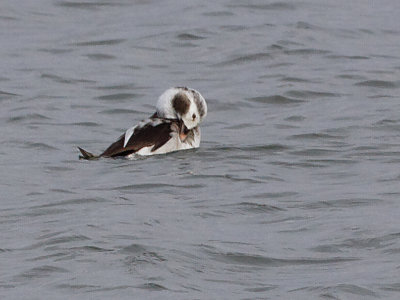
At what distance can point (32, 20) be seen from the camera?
2141 cm

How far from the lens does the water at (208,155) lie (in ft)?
27.0

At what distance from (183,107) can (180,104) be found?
0.05 meters

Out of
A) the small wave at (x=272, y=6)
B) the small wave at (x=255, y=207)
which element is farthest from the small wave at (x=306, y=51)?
the small wave at (x=255, y=207)

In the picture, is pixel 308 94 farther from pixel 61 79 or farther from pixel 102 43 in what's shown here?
pixel 102 43

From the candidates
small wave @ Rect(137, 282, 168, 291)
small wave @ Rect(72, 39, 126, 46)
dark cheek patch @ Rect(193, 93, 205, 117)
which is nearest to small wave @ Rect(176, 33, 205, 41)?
small wave @ Rect(72, 39, 126, 46)

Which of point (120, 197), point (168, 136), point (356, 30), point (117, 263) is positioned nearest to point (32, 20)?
Result: point (356, 30)

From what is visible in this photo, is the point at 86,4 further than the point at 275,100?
Yes

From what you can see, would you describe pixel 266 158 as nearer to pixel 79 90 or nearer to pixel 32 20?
pixel 79 90

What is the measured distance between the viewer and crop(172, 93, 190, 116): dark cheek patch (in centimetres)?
1309

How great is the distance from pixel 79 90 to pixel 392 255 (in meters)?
8.50

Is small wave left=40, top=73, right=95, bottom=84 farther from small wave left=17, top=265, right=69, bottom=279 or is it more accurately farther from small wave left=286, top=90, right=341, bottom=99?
small wave left=17, top=265, right=69, bottom=279

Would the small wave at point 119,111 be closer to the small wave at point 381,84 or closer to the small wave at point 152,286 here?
the small wave at point 381,84

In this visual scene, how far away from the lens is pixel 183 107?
42.9 ft

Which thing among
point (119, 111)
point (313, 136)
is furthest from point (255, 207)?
point (119, 111)
